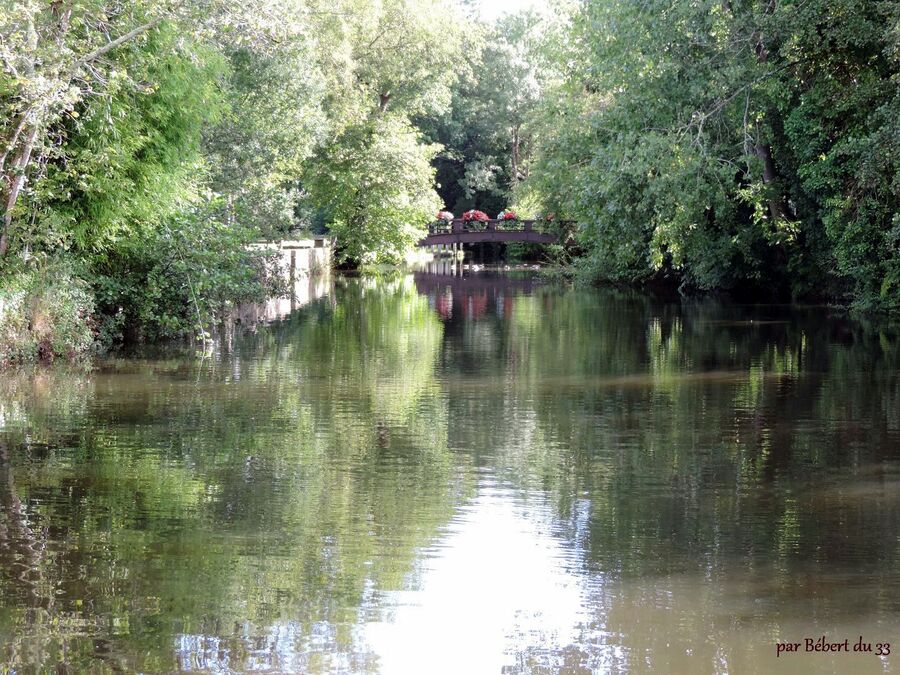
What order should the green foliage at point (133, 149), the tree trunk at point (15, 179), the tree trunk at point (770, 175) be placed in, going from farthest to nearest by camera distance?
the tree trunk at point (770, 175) < the green foliage at point (133, 149) < the tree trunk at point (15, 179)

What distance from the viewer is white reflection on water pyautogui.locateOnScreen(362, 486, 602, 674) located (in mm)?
5414

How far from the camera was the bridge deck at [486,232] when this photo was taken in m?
54.5

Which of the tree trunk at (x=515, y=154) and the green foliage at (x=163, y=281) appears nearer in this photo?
the green foliage at (x=163, y=281)

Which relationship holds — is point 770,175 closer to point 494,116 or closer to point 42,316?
point 42,316

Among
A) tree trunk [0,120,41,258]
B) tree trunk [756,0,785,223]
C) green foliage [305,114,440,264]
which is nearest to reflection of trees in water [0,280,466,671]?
tree trunk [0,120,41,258]

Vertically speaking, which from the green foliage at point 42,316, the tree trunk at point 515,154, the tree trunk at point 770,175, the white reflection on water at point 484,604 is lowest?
the white reflection on water at point 484,604

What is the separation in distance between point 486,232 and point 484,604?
50.1m

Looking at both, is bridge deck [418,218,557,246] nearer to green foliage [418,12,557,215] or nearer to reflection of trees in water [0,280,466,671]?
green foliage [418,12,557,215]

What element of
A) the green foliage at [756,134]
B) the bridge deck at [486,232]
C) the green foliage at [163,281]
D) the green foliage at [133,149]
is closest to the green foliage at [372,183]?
the bridge deck at [486,232]

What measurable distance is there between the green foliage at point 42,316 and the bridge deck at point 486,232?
123 ft

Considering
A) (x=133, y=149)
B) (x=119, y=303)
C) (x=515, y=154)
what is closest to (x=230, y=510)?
(x=133, y=149)

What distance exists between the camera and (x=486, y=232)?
55.7 metres

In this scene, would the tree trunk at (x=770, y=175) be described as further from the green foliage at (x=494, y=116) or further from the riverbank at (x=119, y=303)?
the green foliage at (x=494, y=116)

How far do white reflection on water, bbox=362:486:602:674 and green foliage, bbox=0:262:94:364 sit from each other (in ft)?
30.7
